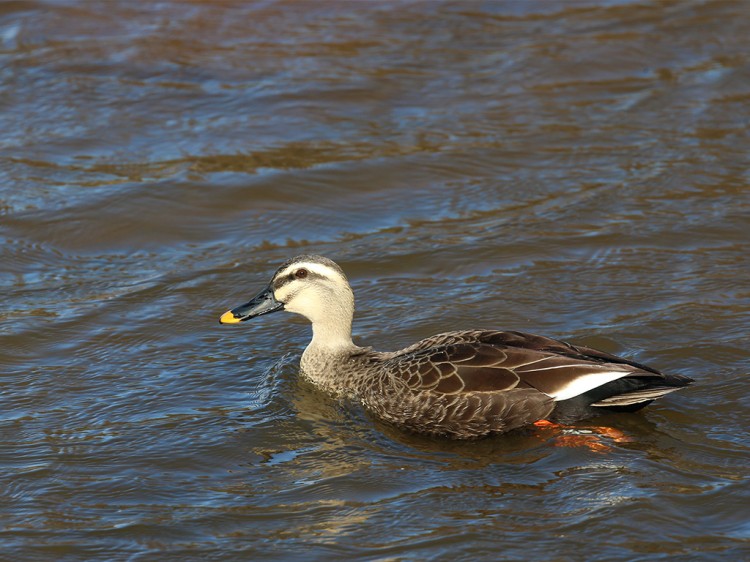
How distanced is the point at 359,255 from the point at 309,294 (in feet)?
6.38

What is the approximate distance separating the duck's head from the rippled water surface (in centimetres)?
48

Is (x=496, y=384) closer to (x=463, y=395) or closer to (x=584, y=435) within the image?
(x=463, y=395)

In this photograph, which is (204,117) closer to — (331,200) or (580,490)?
(331,200)

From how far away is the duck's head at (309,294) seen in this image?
27.8 feet

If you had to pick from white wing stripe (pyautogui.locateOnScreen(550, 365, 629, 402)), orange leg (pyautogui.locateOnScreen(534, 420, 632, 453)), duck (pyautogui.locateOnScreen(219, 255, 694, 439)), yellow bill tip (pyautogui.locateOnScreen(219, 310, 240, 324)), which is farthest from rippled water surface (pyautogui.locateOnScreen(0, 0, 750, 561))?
yellow bill tip (pyautogui.locateOnScreen(219, 310, 240, 324))

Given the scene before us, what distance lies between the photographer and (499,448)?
7387mm

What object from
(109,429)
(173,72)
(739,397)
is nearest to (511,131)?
(173,72)

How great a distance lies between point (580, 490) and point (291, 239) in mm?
4788

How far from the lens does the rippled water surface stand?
6645mm

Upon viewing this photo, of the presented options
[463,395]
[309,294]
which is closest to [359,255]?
[309,294]

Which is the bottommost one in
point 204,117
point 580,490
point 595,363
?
point 580,490

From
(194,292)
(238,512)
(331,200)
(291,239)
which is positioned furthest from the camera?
(331,200)

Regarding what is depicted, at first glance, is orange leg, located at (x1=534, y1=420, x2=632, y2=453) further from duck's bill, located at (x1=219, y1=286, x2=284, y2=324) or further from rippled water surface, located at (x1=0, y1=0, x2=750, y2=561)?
duck's bill, located at (x1=219, y1=286, x2=284, y2=324)

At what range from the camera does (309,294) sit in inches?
335
